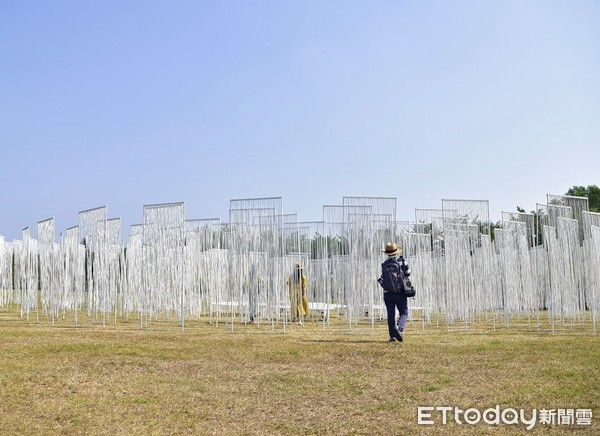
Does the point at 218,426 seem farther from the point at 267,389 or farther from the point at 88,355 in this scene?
the point at 88,355

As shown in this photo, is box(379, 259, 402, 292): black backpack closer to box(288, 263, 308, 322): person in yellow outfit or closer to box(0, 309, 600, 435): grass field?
box(0, 309, 600, 435): grass field

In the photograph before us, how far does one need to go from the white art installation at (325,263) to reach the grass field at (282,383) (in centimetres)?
221

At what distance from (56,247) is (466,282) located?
1135 cm

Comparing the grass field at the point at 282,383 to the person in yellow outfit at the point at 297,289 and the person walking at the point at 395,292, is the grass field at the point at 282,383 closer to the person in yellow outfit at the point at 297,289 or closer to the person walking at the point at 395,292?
the person walking at the point at 395,292

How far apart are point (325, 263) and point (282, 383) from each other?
966cm

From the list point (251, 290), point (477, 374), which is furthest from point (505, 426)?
point (251, 290)

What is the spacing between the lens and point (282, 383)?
6.95m

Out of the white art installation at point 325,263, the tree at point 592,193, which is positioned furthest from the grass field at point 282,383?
the tree at point 592,193

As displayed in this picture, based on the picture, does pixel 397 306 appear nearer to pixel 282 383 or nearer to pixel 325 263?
pixel 282 383

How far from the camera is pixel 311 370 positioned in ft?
25.2

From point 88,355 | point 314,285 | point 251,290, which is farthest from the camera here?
point 314,285
